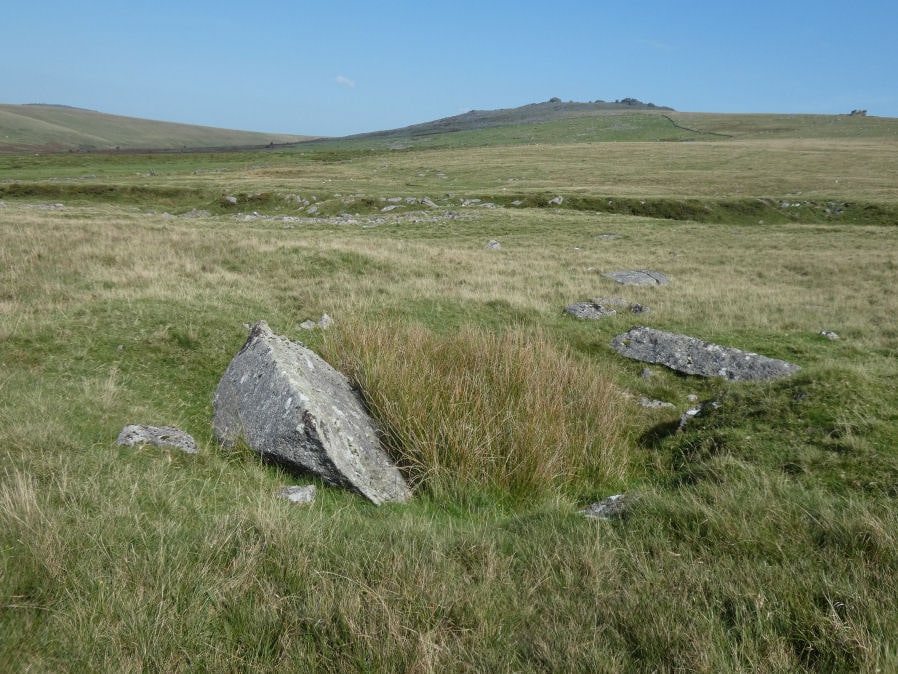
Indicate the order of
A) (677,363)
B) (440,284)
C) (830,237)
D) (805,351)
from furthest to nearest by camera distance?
(830,237) < (440,284) < (805,351) < (677,363)

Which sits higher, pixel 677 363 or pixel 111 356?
pixel 111 356

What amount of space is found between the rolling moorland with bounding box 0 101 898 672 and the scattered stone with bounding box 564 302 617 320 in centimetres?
62

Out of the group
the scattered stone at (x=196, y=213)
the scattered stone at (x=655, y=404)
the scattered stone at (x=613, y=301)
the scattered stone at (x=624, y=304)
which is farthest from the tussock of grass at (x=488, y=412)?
the scattered stone at (x=196, y=213)

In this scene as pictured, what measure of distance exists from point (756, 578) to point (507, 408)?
4.05 metres

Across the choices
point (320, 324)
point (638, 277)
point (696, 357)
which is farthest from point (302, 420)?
point (638, 277)

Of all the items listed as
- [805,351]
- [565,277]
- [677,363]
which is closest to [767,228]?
[565,277]

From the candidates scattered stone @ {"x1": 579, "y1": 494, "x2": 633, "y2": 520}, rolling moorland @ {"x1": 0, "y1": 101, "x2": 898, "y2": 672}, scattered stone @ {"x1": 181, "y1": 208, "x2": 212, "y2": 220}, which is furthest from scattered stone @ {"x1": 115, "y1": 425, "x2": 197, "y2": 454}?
scattered stone @ {"x1": 181, "y1": 208, "x2": 212, "y2": 220}

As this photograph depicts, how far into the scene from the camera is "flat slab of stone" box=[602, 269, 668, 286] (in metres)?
19.0

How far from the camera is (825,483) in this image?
502 centimetres

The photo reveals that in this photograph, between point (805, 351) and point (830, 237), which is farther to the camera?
point (830, 237)

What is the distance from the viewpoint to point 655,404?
955 cm

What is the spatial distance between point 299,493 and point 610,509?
3.06 m

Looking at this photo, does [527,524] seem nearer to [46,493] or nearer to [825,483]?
[825,483]

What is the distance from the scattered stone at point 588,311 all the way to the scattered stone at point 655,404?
182 inches
